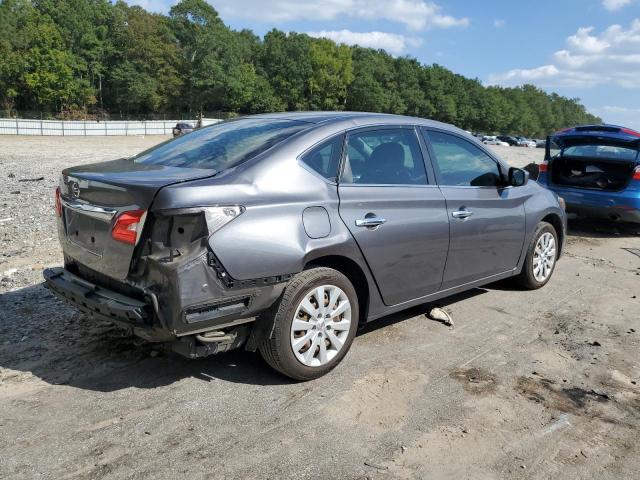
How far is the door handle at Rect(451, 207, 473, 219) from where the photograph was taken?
15.1ft

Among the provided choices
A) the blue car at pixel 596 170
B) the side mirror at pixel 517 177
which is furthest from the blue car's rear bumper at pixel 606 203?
the side mirror at pixel 517 177

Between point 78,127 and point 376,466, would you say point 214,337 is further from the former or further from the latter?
point 78,127

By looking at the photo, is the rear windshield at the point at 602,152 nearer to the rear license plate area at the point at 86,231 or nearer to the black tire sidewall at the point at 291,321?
the black tire sidewall at the point at 291,321

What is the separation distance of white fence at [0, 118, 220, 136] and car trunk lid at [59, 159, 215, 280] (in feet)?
126

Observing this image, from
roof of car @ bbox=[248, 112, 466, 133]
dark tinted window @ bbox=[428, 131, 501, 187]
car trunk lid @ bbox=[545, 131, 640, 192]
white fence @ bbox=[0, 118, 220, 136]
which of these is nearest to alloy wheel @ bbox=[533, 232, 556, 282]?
dark tinted window @ bbox=[428, 131, 501, 187]

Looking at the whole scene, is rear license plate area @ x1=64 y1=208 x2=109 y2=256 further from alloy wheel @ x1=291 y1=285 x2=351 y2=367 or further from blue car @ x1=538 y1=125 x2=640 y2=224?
blue car @ x1=538 y1=125 x2=640 y2=224

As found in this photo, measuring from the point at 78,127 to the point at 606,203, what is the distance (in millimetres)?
47882

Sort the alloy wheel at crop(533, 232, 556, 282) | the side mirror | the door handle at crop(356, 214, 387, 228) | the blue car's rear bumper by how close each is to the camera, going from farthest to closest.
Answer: the blue car's rear bumper < the alloy wheel at crop(533, 232, 556, 282) < the side mirror < the door handle at crop(356, 214, 387, 228)

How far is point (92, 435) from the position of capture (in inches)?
123

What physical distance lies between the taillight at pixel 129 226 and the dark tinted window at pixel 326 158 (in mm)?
1126

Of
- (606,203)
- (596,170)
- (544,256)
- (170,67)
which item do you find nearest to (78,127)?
(170,67)

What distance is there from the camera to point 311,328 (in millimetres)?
3701

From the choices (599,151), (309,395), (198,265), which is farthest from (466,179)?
(599,151)

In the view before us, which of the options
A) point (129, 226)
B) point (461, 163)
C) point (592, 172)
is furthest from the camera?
point (592, 172)
